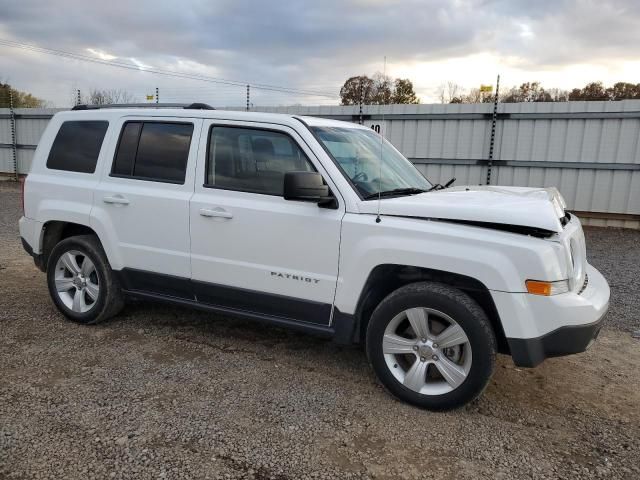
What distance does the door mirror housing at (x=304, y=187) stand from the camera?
333 cm

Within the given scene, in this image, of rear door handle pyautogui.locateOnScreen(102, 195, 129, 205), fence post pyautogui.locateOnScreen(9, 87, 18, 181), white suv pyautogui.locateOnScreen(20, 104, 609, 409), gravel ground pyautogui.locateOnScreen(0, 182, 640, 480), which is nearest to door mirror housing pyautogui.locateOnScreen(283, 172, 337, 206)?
white suv pyautogui.locateOnScreen(20, 104, 609, 409)

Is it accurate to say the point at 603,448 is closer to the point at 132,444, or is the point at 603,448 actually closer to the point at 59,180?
the point at 132,444

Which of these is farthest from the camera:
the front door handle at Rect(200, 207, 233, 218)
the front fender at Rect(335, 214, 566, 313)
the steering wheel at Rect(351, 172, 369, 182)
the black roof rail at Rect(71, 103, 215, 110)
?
the black roof rail at Rect(71, 103, 215, 110)

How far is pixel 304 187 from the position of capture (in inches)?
131

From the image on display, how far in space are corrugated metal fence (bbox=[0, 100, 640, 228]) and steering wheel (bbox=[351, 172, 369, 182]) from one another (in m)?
6.46

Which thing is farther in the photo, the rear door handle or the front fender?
the rear door handle

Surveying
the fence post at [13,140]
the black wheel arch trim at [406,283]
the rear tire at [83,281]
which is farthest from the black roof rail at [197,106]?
the fence post at [13,140]

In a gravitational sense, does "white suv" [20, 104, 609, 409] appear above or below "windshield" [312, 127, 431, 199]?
below

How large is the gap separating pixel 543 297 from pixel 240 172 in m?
2.30

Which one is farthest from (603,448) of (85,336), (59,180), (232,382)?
(59,180)

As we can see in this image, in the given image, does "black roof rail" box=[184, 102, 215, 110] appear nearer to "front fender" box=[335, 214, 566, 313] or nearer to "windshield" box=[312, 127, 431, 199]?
"windshield" box=[312, 127, 431, 199]

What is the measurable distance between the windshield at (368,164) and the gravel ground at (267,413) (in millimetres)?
1423

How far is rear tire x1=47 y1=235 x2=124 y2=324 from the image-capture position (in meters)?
4.55

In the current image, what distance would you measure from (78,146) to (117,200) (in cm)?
81
